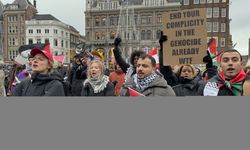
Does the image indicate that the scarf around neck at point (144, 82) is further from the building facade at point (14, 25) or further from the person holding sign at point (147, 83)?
the building facade at point (14, 25)

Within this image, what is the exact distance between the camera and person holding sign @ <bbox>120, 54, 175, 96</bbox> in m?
3.69

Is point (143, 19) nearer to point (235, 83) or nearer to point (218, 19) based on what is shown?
point (218, 19)

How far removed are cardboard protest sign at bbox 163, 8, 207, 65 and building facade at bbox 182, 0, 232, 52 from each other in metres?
66.4

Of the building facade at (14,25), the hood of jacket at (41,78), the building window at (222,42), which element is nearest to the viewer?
the hood of jacket at (41,78)

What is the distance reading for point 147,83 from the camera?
379 cm

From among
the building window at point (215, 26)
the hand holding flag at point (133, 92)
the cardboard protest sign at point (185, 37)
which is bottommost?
the hand holding flag at point (133, 92)

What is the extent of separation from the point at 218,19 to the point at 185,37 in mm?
69733

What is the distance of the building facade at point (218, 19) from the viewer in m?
70.1

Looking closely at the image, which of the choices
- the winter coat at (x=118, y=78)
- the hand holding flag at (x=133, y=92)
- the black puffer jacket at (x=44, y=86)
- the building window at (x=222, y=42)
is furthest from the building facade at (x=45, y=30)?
the hand holding flag at (x=133, y=92)

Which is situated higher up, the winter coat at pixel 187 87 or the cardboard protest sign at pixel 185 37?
the cardboard protest sign at pixel 185 37

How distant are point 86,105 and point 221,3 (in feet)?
245

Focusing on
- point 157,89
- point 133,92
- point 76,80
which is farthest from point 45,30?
point 133,92

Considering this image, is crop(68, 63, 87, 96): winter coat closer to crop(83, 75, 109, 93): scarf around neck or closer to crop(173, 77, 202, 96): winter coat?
crop(83, 75, 109, 93): scarf around neck

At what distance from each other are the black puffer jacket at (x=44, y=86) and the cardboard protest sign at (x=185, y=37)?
1.59 meters
